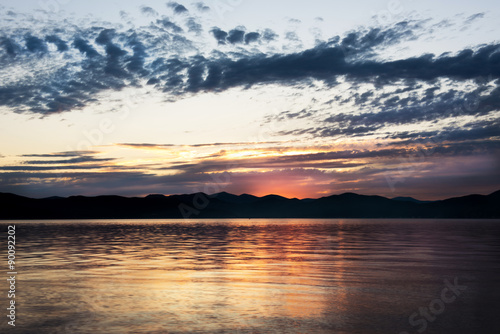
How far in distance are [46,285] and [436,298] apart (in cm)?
2120

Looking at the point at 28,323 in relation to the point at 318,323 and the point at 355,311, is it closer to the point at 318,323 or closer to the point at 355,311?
the point at 318,323

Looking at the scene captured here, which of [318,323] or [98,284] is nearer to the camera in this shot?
[318,323]

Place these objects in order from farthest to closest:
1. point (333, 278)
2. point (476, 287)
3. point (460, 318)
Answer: point (333, 278) < point (476, 287) < point (460, 318)

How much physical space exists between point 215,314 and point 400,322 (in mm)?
7455

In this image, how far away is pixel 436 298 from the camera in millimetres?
Result: 22188

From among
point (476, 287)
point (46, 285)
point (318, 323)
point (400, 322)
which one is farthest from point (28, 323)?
point (476, 287)

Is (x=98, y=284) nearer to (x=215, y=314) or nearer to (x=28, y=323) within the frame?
(x=28, y=323)

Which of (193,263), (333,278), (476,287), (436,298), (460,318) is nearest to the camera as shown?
(460,318)

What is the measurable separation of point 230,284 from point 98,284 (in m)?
7.65

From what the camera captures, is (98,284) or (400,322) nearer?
(400,322)

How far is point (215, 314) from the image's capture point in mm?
18594

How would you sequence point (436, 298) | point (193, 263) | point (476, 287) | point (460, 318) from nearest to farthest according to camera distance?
point (460, 318) → point (436, 298) → point (476, 287) → point (193, 263)

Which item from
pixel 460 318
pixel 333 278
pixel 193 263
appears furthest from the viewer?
pixel 193 263

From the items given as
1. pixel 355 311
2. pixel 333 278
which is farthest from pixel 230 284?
pixel 355 311
